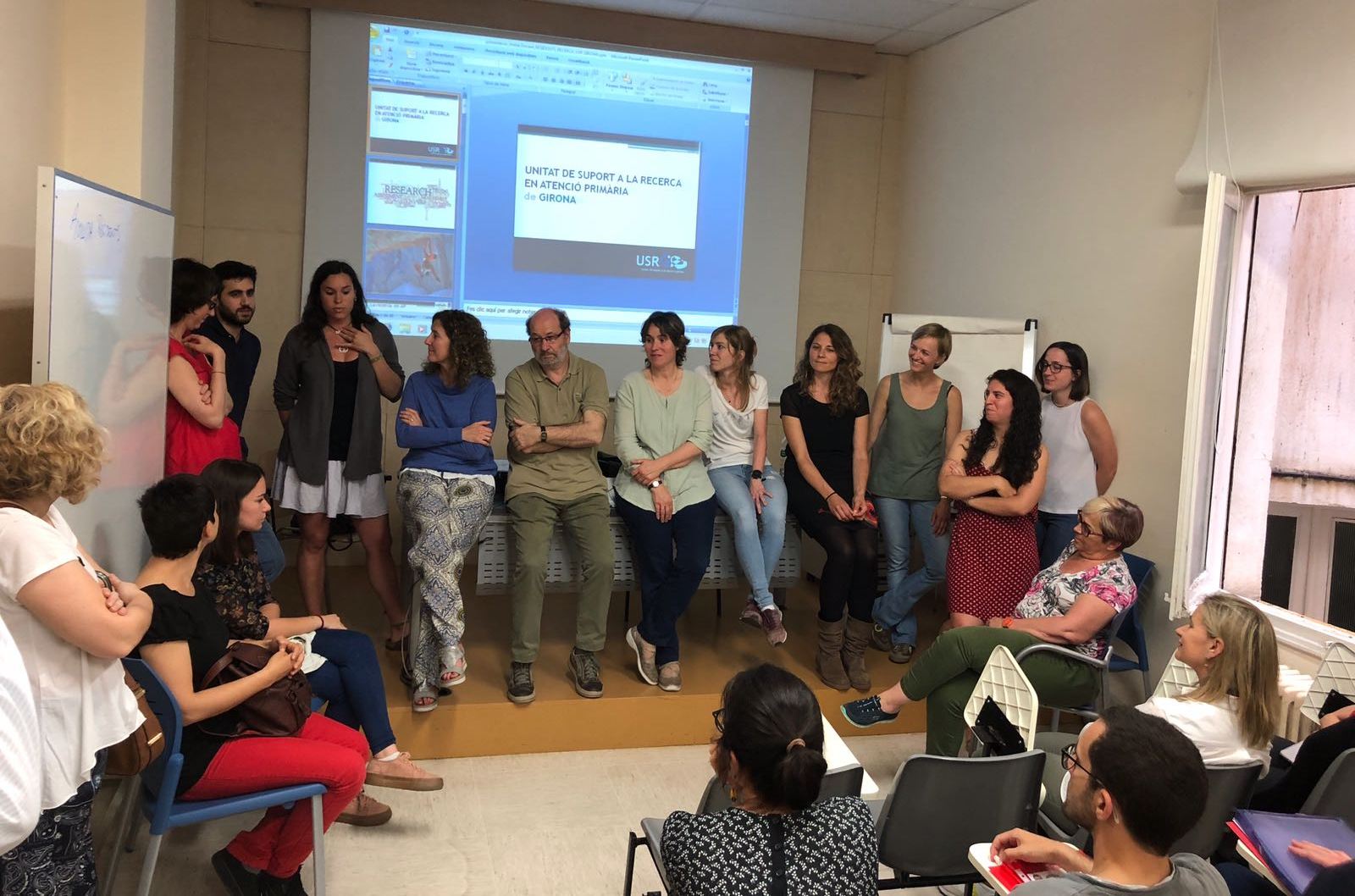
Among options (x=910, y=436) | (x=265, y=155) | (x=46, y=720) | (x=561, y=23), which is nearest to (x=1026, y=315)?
(x=910, y=436)

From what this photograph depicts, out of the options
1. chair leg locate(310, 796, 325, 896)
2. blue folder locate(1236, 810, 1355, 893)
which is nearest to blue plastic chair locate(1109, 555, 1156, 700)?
blue folder locate(1236, 810, 1355, 893)

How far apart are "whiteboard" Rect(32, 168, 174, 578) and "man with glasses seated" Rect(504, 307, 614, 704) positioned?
1.19 metres

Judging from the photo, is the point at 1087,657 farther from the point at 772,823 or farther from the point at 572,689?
the point at 772,823

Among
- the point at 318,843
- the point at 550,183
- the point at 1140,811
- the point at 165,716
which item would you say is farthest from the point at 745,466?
the point at 1140,811

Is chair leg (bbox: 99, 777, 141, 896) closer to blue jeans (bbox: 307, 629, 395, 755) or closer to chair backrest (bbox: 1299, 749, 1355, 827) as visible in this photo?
blue jeans (bbox: 307, 629, 395, 755)

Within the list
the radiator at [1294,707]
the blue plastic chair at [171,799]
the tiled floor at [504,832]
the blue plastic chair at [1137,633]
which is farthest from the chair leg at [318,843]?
the radiator at [1294,707]

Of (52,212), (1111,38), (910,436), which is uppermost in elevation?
(1111,38)

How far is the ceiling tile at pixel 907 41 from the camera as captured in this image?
556 cm

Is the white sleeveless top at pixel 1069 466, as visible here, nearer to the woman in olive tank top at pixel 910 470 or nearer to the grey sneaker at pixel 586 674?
the woman in olive tank top at pixel 910 470

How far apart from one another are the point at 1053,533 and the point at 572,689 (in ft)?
6.42

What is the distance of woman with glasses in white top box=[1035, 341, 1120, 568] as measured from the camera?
4.11 m

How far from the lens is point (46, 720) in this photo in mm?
1770

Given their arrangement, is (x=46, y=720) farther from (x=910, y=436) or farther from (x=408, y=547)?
(x=910, y=436)

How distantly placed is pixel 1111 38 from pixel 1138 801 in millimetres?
3694
